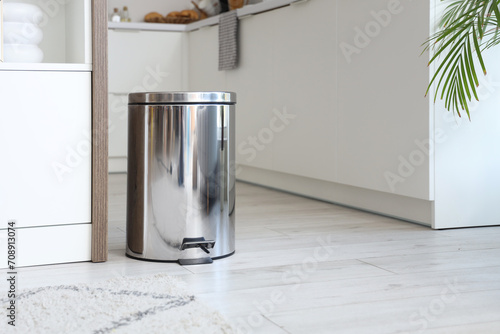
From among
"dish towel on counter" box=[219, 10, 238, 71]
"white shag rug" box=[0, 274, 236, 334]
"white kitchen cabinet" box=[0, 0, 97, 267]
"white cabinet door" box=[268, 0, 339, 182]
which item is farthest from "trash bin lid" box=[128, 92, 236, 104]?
"dish towel on counter" box=[219, 10, 238, 71]

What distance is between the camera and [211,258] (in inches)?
73.2

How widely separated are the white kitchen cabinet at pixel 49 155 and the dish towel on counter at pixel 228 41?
1.93m

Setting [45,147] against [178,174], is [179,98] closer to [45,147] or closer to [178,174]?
[178,174]

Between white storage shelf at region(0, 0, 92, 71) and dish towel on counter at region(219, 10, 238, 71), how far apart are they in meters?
1.70

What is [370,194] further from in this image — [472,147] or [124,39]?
[124,39]

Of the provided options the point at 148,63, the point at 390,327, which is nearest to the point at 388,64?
the point at 390,327

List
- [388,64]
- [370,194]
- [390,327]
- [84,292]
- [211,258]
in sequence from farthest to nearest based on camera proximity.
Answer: [370,194] → [388,64] → [211,258] → [84,292] → [390,327]

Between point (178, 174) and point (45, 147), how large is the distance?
0.37 m

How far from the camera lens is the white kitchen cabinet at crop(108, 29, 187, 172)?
4191mm

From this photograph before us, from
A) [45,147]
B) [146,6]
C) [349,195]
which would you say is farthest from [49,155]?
[146,6]

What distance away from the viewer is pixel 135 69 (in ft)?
14.0

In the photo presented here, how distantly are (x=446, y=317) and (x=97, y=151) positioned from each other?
102 centimetres

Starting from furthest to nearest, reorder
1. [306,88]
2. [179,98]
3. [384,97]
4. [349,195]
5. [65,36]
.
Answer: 1. [306,88]
2. [349,195]
3. [384,97]
4. [65,36]
5. [179,98]

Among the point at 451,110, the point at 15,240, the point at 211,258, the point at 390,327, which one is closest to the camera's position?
the point at 390,327
